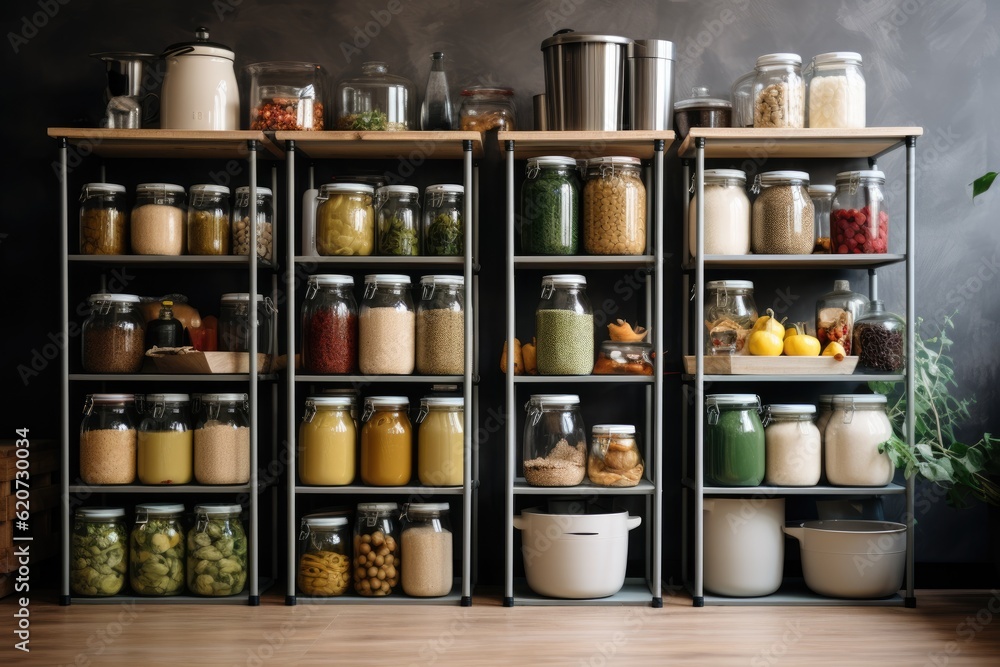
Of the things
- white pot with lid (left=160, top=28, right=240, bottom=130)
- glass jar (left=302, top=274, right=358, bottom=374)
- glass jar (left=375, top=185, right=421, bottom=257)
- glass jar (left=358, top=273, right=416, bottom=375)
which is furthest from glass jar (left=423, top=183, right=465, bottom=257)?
white pot with lid (left=160, top=28, right=240, bottom=130)

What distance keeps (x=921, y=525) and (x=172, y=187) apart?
291 cm

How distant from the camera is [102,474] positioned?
10.4 ft

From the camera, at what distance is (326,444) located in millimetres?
3152

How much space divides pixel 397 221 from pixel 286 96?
58 cm

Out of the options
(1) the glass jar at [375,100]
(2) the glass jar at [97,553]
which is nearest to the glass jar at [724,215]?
(1) the glass jar at [375,100]

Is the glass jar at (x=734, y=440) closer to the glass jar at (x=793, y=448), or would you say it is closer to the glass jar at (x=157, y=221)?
the glass jar at (x=793, y=448)

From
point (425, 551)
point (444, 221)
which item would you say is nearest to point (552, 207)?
point (444, 221)

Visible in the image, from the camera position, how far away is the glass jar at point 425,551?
10.2ft

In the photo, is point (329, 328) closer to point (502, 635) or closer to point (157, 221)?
point (157, 221)

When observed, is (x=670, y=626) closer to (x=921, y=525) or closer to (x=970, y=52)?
(x=921, y=525)

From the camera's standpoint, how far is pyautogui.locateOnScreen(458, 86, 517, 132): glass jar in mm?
3312

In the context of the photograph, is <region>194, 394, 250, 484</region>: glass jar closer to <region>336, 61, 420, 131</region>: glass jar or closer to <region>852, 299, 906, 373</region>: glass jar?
<region>336, 61, 420, 131</region>: glass jar

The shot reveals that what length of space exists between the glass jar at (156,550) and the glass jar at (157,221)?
2.81ft

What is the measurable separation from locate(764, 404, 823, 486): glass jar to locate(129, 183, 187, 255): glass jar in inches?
82.1
